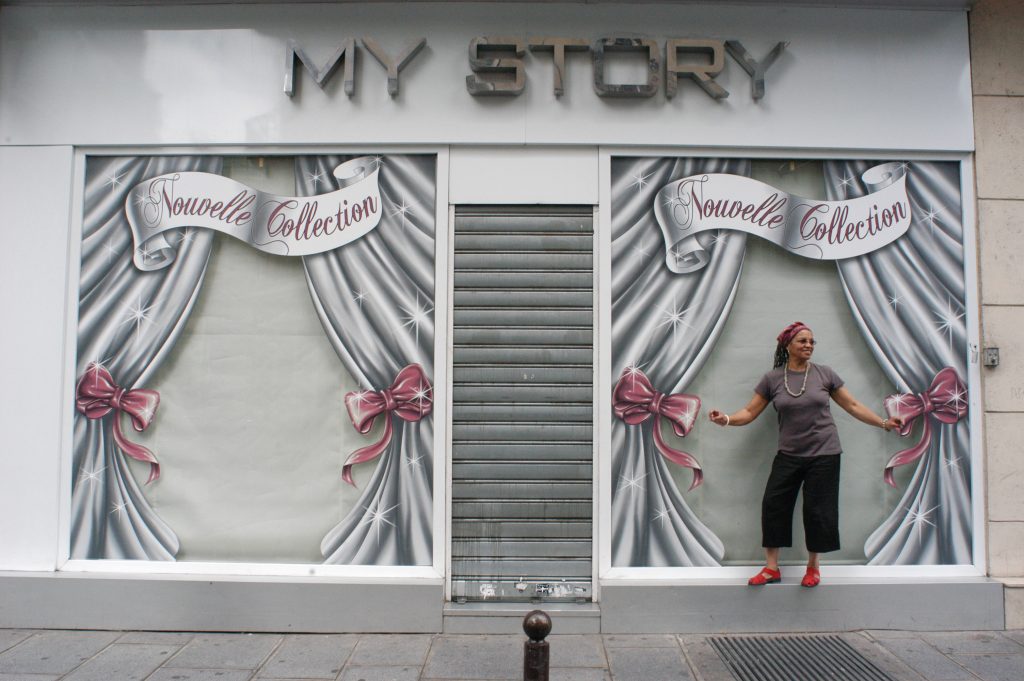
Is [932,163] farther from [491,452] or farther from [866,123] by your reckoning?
[491,452]

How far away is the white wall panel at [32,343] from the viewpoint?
5246 millimetres

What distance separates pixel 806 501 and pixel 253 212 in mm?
4583

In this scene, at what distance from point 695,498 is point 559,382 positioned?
4.42 feet

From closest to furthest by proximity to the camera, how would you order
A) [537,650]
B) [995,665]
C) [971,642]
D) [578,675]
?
[537,650] < [578,675] < [995,665] < [971,642]

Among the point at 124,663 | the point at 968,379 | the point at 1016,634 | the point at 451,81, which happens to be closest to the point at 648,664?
the point at 1016,634

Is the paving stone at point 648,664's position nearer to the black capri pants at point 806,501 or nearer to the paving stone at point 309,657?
the black capri pants at point 806,501

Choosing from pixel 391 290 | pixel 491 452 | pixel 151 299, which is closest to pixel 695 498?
pixel 491 452

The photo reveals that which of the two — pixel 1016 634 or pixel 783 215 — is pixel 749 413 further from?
pixel 1016 634

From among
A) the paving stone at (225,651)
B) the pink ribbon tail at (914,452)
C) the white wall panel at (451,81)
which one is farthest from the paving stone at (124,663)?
the pink ribbon tail at (914,452)

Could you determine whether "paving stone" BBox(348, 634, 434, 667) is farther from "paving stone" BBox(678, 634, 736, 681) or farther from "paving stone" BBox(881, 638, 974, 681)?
"paving stone" BBox(881, 638, 974, 681)

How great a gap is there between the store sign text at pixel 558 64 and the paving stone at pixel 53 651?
4105 mm

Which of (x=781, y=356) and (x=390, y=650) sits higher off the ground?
(x=781, y=356)

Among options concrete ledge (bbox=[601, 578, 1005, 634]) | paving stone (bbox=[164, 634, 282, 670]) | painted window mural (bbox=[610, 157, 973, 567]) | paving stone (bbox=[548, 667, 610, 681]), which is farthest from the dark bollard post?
paving stone (bbox=[164, 634, 282, 670])

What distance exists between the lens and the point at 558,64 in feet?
17.2
